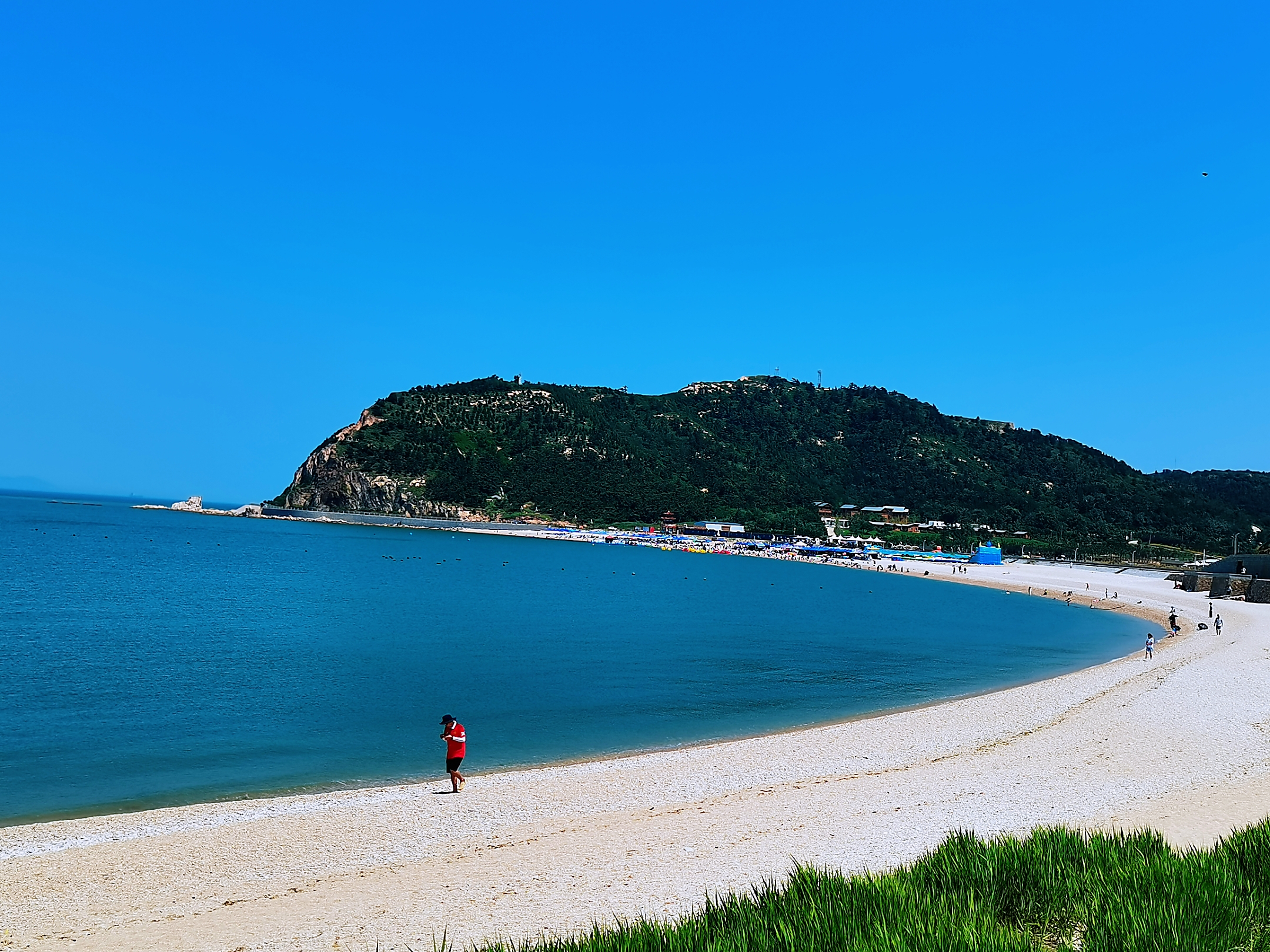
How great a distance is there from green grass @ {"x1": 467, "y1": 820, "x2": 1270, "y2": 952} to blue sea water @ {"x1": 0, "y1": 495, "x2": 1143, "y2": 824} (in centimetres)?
1228

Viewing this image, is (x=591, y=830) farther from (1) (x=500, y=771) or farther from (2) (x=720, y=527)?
(2) (x=720, y=527)

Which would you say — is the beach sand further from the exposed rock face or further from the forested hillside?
the exposed rock face

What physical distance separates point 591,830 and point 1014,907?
292 inches

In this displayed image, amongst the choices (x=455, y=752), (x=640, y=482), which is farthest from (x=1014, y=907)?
(x=640, y=482)

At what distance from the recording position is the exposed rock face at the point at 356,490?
176 metres

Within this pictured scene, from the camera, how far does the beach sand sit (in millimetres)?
9945

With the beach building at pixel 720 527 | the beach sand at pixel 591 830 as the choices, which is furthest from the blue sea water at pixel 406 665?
the beach building at pixel 720 527

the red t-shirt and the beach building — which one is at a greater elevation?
the beach building

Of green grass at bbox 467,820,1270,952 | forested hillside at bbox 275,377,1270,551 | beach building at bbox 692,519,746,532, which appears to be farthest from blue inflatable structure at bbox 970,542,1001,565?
green grass at bbox 467,820,1270,952

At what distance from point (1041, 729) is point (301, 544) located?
10617 centimetres

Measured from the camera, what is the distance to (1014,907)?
7.37 meters

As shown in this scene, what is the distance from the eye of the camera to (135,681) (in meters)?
26.1

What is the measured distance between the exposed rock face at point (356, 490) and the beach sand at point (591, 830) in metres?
160

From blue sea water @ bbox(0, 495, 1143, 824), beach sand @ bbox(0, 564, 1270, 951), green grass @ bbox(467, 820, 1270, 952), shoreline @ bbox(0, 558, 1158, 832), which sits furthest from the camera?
blue sea water @ bbox(0, 495, 1143, 824)
